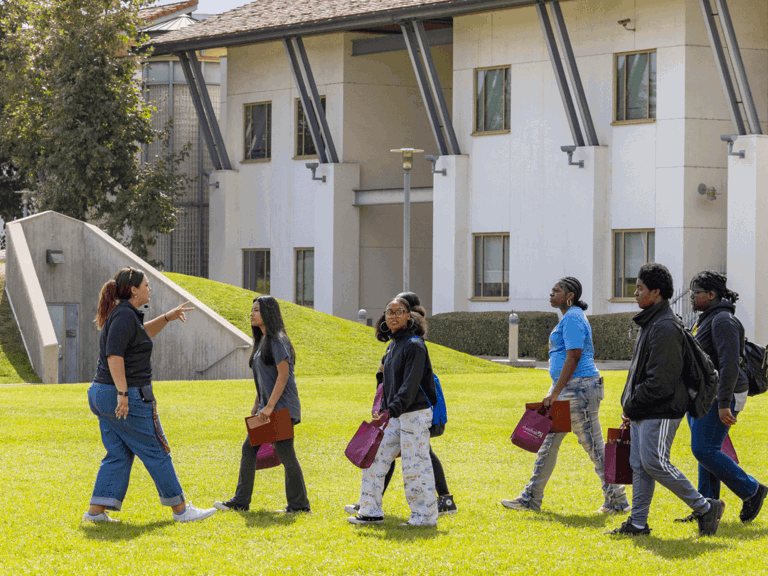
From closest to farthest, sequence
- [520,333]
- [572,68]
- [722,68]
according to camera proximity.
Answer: [722,68] → [520,333] → [572,68]

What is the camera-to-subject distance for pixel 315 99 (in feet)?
112

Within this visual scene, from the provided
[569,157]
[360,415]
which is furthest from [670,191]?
[360,415]

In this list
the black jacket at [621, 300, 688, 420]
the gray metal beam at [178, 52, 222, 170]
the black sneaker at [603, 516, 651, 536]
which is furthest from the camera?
the gray metal beam at [178, 52, 222, 170]

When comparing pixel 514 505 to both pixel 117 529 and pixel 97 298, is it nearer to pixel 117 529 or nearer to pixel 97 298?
pixel 117 529

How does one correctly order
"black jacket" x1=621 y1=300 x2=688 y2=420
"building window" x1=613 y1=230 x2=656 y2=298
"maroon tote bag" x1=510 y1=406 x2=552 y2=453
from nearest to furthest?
"black jacket" x1=621 y1=300 x2=688 y2=420, "maroon tote bag" x1=510 y1=406 x2=552 y2=453, "building window" x1=613 y1=230 x2=656 y2=298

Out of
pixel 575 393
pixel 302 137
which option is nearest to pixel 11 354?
pixel 575 393

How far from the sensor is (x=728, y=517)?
27.9 feet

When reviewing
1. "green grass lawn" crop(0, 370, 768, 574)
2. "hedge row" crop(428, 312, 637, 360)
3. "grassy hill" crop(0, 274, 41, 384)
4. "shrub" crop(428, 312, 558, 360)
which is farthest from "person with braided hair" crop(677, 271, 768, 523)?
"shrub" crop(428, 312, 558, 360)

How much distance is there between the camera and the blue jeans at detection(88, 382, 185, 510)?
787 centimetres

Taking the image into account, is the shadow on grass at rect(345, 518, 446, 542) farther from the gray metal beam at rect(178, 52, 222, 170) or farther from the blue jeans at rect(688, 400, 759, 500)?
the gray metal beam at rect(178, 52, 222, 170)

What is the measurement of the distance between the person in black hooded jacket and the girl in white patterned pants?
48.4 inches

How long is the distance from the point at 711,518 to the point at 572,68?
21854mm

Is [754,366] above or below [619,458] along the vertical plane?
above

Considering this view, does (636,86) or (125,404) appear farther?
(636,86)
